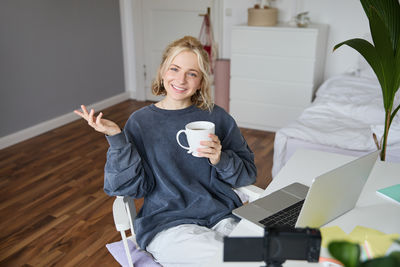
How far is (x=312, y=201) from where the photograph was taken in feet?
3.57

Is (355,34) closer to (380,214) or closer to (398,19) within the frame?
(398,19)

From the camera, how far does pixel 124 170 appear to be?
147 cm

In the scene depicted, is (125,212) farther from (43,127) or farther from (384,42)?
(43,127)

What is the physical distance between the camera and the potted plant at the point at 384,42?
162 cm

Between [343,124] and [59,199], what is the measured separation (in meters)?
2.11

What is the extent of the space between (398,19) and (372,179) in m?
0.67

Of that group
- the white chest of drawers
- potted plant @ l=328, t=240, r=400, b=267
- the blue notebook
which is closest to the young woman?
the blue notebook

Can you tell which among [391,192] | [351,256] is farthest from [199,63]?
[351,256]

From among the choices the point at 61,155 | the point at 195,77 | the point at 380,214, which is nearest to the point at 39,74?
the point at 61,155

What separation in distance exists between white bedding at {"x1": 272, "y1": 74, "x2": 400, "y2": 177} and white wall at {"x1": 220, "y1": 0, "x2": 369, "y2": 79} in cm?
69

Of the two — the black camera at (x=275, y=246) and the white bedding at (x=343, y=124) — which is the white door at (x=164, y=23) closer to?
the white bedding at (x=343, y=124)

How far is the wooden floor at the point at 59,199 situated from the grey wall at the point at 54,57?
36 centimetres

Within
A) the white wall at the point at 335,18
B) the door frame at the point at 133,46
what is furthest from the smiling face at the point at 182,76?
the door frame at the point at 133,46

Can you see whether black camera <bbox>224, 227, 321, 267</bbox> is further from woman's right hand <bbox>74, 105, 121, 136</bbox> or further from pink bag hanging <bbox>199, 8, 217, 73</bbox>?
pink bag hanging <bbox>199, 8, 217, 73</bbox>
